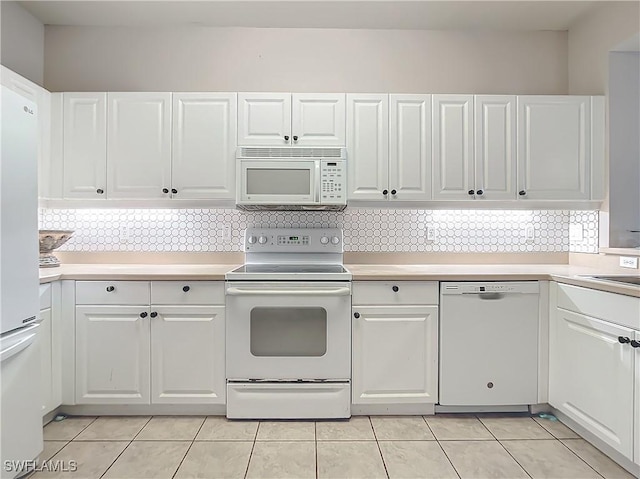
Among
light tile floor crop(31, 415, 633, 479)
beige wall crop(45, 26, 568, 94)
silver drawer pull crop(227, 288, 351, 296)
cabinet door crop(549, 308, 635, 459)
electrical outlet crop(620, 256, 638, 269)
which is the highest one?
beige wall crop(45, 26, 568, 94)

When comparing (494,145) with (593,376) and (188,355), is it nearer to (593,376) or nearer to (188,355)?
(593,376)

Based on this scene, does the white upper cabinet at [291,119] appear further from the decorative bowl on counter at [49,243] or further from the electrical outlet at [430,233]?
the decorative bowl on counter at [49,243]

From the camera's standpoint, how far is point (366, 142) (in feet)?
8.71

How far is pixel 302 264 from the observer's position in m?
2.88

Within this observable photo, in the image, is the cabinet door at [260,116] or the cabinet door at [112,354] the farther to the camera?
the cabinet door at [260,116]

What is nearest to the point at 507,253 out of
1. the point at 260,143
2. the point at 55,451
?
the point at 260,143

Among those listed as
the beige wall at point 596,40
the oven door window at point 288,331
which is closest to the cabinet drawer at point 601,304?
the oven door window at point 288,331

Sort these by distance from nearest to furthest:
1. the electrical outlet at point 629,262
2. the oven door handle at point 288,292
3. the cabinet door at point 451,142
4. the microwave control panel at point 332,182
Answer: the oven door handle at point 288,292 → the electrical outlet at point 629,262 → the microwave control panel at point 332,182 → the cabinet door at point 451,142

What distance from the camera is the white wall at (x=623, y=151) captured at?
265cm

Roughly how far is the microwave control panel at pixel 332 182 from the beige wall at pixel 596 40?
1.80 m

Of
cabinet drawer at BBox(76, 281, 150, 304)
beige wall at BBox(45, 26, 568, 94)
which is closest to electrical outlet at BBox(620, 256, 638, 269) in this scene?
beige wall at BBox(45, 26, 568, 94)

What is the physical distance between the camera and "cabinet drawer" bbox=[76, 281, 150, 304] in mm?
2324

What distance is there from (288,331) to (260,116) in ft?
4.49

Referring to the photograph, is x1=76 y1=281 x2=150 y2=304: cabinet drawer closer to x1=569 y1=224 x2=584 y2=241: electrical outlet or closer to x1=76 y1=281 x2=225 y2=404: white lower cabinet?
x1=76 y1=281 x2=225 y2=404: white lower cabinet
